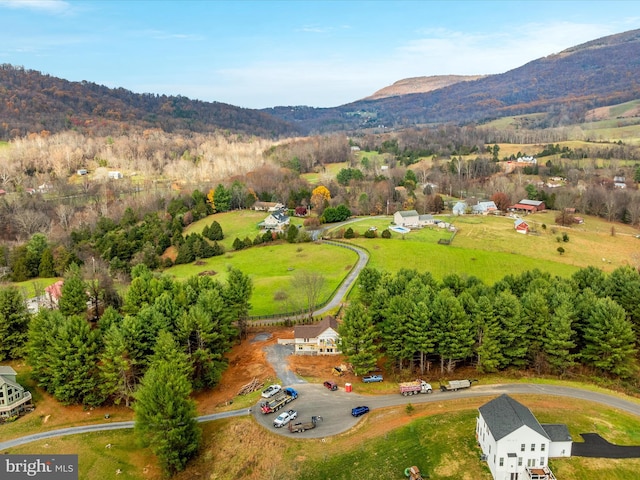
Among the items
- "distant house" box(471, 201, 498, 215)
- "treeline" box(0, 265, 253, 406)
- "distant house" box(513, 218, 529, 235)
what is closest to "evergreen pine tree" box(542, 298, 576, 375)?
"treeline" box(0, 265, 253, 406)

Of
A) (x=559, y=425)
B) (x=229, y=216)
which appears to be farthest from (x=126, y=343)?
(x=229, y=216)

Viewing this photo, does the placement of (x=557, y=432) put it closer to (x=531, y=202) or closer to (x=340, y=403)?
(x=340, y=403)

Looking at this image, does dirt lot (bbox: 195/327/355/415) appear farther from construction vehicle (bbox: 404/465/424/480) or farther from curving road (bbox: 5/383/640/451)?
construction vehicle (bbox: 404/465/424/480)

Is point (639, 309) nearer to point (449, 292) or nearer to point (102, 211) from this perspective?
point (449, 292)

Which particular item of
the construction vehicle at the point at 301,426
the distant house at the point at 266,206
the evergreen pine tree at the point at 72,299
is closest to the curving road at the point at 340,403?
the construction vehicle at the point at 301,426

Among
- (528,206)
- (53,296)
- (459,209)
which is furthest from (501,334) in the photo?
(528,206)
